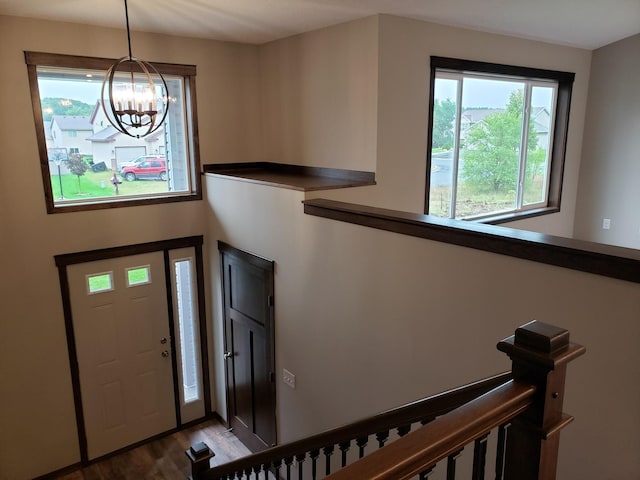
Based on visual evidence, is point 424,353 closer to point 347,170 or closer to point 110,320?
point 347,170

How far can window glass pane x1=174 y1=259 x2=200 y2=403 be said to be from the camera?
5.41 m

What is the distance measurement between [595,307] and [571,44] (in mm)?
4627

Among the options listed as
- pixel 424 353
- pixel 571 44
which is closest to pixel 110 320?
pixel 424 353

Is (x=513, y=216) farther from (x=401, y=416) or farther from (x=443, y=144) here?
(x=401, y=416)

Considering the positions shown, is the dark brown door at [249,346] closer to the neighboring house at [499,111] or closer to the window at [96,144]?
the window at [96,144]

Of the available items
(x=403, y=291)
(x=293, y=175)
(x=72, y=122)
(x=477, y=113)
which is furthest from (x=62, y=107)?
(x=477, y=113)

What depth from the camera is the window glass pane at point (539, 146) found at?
225 inches

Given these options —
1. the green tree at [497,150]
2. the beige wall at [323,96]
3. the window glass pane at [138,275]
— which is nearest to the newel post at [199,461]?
the window glass pane at [138,275]

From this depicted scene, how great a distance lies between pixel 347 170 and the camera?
14.8 feet

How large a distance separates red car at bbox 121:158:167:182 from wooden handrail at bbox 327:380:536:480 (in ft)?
15.3

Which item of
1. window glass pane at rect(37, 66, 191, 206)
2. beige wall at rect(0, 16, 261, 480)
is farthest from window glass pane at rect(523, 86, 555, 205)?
window glass pane at rect(37, 66, 191, 206)

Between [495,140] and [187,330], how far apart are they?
4.10 meters

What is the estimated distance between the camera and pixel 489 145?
5375 mm

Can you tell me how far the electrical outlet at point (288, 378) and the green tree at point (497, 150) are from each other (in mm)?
2738
